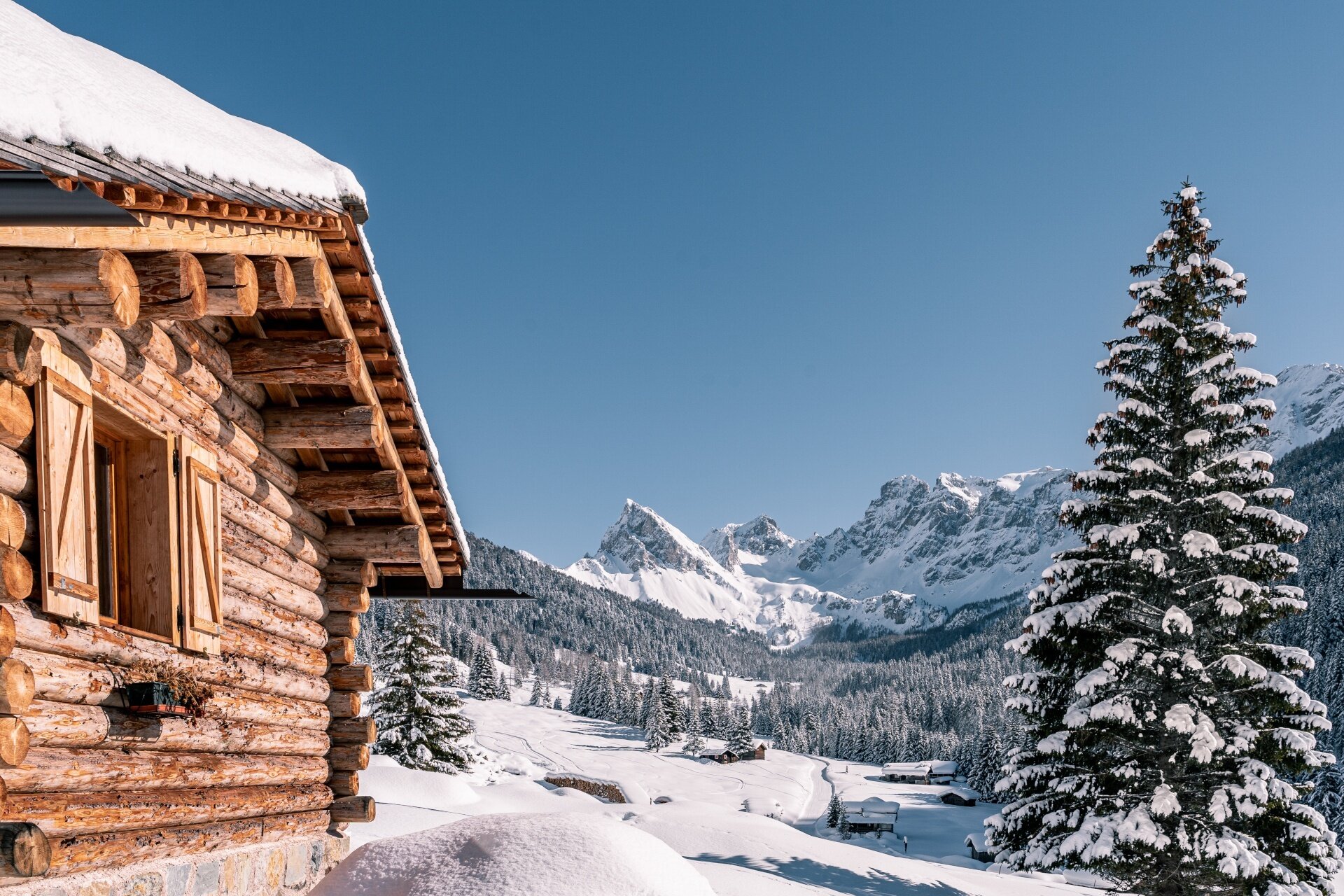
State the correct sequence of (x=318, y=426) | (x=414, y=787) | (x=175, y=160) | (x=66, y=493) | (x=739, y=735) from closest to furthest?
(x=175, y=160) → (x=66, y=493) → (x=318, y=426) → (x=414, y=787) → (x=739, y=735)

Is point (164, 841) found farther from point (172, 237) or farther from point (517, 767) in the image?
point (517, 767)

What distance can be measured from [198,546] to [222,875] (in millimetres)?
2190

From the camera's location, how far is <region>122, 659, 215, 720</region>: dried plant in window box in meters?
4.69

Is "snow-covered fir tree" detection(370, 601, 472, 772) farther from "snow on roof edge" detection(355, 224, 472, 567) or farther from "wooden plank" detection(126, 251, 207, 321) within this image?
"wooden plank" detection(126, 251, 207, 321)

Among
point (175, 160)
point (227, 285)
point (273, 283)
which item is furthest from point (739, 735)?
point (175, 160)

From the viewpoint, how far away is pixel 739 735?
85875mm

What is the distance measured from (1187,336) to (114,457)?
14.6 metres

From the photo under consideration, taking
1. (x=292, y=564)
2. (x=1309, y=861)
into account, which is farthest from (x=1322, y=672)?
(x=292, y=564)

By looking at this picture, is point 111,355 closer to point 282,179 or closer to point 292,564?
point 282,179

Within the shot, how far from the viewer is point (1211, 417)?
1395 centimetres

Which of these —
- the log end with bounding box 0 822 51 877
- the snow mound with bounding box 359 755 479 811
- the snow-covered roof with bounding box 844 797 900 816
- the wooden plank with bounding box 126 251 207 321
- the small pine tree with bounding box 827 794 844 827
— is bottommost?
the snow-covered roof with bounding box 844 797 900 816

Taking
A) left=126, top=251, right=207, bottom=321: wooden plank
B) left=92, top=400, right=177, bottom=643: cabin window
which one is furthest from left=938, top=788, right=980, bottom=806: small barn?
left=126, top=251, right=207, bottom=321: wooden plank

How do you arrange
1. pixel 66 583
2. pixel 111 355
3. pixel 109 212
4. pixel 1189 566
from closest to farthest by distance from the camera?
pixel 109 212 → pixel 66 583 → pixel 111 355 → pixel 1189 566

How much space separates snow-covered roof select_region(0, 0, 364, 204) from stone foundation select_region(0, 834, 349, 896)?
126 inches
